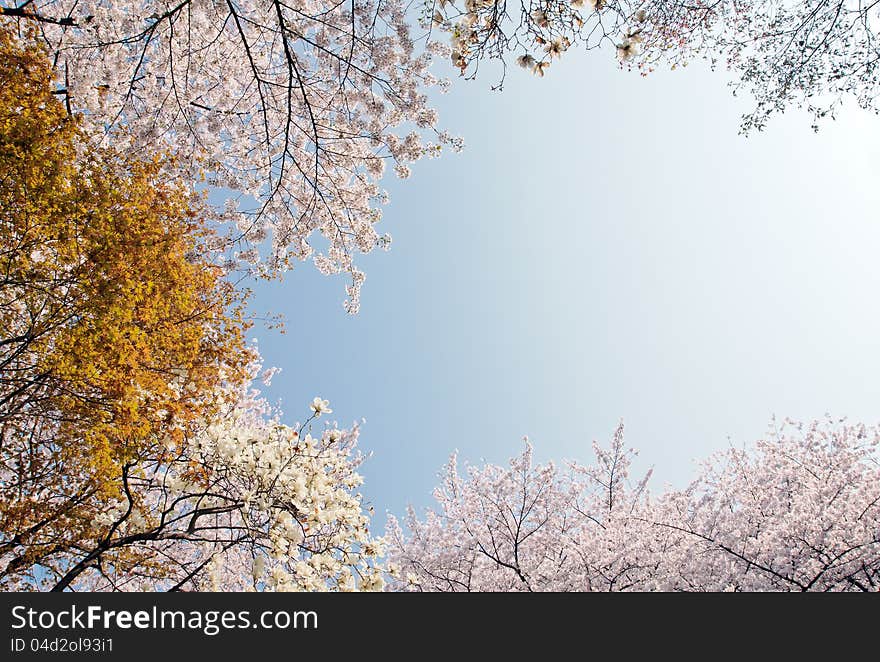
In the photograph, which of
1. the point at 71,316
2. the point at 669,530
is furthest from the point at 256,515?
the point at 669,530

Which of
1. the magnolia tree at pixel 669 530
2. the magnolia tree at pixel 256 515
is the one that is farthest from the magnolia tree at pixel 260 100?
the magnolia tree at pixel 669 530

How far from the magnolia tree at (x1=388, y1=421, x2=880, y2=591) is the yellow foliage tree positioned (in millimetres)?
4592

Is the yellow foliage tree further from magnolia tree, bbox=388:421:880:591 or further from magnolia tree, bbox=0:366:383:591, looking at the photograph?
magnolia tree, bbox=388:421:880:591

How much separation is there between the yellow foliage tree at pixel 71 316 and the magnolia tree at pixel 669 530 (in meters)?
4.59

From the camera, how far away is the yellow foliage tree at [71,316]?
4.80m

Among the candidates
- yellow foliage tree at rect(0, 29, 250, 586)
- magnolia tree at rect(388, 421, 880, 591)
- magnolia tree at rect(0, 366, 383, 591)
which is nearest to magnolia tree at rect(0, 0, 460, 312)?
yellow foliage tree at rect(0, 29, 250, 586)

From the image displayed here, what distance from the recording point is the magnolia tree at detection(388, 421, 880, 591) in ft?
27.8

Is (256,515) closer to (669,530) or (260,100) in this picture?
(260,100)

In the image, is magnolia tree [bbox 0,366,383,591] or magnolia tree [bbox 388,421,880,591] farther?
magnolia tree [bbox 388,421,880,591]

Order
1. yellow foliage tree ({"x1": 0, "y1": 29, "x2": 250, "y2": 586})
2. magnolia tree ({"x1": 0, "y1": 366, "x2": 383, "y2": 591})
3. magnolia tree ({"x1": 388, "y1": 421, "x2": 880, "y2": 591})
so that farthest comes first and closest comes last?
magnolia tree ({"x1": 388, "y1": 421, "x2": 880, "y2": 591})
yellow foliage tree ({"x1": 0, "y1": 29, "x2": 250, "y2": 586})
magnolia tree ({"x1": 0, "y1": 366, "x2": 383, "y2": 591})
